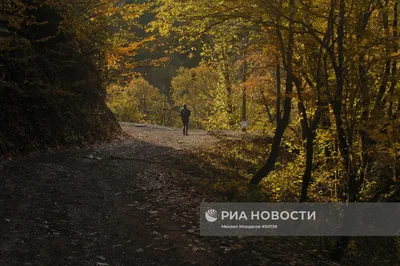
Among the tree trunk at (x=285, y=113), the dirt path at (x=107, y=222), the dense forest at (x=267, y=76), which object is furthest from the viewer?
the tree trunk at (x=285, y=113)

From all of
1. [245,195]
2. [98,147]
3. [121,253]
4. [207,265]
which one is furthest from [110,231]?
[98,147]

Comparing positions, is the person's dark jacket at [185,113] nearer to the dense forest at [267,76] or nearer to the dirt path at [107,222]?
the dense forest at [267,76]

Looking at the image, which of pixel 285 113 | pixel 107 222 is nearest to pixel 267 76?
pixel 285 113

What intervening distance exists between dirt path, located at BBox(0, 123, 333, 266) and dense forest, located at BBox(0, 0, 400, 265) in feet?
6.69

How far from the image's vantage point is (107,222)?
7121 millimetres

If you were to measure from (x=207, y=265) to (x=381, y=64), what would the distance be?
639 cm

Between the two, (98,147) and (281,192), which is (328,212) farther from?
(98,147)

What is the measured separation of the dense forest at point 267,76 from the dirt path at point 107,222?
2.04m

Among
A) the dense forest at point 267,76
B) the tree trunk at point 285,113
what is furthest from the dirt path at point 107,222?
the tree trunk at point 285,113

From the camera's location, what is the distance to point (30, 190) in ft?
26.7

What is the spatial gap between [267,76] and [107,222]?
13455mm

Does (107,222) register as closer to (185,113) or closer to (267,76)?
(267,76)

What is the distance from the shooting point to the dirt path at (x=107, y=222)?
18.7 feet

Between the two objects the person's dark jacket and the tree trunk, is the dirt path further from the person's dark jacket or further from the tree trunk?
the person's dark jacket
